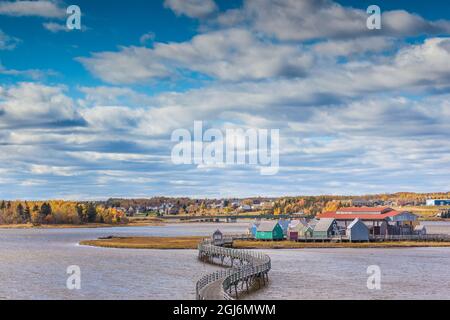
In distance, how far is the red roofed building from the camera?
14050 centimetres

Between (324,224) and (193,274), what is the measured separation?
64131 mm

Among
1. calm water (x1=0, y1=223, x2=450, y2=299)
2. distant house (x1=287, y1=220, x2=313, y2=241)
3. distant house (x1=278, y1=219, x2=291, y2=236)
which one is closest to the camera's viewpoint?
calm water (x1=0, y1=223, x2=450, y2=299)

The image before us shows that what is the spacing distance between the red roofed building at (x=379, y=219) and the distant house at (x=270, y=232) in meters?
11.7

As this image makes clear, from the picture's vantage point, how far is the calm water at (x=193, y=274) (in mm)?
65500

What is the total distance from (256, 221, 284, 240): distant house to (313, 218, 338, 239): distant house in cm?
823

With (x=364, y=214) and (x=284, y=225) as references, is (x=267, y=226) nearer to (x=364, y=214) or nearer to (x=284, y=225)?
(x=284, y=225)

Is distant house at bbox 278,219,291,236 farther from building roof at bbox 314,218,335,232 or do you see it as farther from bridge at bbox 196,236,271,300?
bridge at bbox 196,236,271,300

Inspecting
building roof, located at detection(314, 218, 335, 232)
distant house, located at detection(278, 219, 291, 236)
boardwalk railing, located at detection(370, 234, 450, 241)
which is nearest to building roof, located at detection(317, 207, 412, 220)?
building roof, located at detection(314, 218, 335, 232)

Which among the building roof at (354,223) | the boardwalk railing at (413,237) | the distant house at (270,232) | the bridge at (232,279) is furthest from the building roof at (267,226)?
the bridge at (232,279)

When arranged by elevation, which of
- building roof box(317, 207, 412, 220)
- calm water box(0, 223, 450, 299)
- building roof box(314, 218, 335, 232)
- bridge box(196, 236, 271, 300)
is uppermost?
building roof box(317, 207, 412, 220)

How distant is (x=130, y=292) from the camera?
2621 inches
